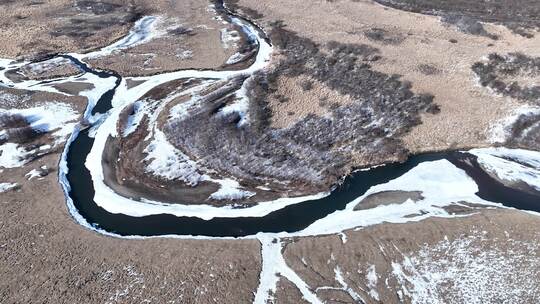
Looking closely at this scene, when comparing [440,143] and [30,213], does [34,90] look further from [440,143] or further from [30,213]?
[440,143]

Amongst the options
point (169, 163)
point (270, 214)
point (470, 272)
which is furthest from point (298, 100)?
point (470, 272)

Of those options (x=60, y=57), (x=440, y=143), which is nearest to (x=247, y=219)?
(x=440, y=143)

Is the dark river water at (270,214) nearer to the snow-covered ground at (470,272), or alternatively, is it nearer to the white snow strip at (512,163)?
the white snow strip at (512,163)

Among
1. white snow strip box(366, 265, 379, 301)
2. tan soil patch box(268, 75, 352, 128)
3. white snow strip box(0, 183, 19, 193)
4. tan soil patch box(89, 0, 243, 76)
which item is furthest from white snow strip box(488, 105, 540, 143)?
white snow strip box(0, 183, 19, 193)

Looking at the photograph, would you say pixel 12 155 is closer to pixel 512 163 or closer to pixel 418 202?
pixel 418 202

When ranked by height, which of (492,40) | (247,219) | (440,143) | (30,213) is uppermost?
(492,40)

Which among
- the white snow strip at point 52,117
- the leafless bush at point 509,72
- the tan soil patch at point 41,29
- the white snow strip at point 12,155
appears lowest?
the white snow strip at point 12,155

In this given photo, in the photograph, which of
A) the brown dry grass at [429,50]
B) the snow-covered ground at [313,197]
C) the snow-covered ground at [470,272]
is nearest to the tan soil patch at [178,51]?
the brown dry grass at [429,50]

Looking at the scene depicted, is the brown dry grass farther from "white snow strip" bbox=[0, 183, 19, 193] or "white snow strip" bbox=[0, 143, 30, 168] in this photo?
"white snow strip" bbox=[0, 183, 19, 193]

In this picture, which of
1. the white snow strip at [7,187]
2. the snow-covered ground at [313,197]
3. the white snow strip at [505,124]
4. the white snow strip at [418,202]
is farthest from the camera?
the white snow strip at [505,124]
